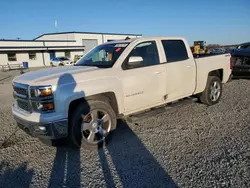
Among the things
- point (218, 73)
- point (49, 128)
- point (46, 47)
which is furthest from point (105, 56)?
point (46, 47)

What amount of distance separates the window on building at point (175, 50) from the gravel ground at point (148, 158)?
60.5 inches

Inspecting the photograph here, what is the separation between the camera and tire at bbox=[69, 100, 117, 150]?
12.2 ft

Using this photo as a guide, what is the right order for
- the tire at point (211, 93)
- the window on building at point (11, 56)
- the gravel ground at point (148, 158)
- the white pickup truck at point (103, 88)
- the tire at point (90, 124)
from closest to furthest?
the gravel ground at point (148, 158) → the white pickup truck at point (103, 88) → the tire at point (90, 124) → the tire at point (211, 93) → the window on building at point (11, 56)

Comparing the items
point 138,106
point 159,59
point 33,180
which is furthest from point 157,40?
point 33,180

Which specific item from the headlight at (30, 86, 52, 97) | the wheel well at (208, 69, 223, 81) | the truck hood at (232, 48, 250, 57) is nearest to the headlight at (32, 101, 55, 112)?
the headlight at (30, 86, 52, 97)

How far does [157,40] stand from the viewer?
492cm

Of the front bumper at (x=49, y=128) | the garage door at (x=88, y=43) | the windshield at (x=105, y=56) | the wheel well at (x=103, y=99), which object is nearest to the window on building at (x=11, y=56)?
the garage door at (x=88, y=43)

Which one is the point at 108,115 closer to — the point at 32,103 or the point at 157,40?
A: the point at 32,103

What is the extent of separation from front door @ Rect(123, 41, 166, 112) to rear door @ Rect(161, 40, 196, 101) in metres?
0.25

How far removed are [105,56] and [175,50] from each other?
71.0 inches

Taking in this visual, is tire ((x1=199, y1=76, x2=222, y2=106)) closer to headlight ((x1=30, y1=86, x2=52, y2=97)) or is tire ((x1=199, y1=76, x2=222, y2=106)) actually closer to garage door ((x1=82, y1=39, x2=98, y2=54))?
headlight ((x1=30, y1=86, x2=52, y2=97))

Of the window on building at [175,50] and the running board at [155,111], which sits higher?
the window on building at [175,50]

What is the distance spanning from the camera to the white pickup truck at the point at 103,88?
3447mm

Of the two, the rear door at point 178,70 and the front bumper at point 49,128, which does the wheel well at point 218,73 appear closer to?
the rear door at point 178,70
